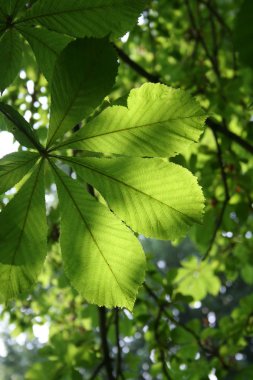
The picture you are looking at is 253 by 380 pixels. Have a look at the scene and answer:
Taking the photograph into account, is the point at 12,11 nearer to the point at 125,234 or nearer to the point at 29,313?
the point at 125,234

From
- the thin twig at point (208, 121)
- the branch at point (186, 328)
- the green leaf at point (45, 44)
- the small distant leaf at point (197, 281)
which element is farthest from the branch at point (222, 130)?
the small distant leaf at point (197, 281)


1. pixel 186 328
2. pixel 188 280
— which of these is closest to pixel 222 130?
pixel 186 328

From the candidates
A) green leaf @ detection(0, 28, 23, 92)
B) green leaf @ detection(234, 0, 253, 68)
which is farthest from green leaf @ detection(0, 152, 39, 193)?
green leaf @ detection(234, 0, 253, 68)

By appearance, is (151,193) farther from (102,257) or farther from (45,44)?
(45,44)

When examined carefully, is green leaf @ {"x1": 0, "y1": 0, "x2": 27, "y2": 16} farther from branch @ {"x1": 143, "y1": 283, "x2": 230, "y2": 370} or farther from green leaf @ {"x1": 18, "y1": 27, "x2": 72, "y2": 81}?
branch @ {"x1": 143, "y1": 283, "x2": 230, "y2": 370}

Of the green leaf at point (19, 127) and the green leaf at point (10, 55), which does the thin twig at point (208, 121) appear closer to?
the green leaf at point (10, 55)
